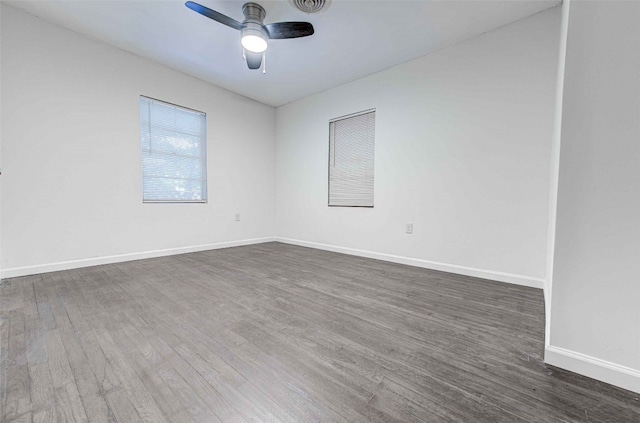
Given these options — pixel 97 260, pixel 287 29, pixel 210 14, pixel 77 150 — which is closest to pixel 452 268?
pixel 287 29

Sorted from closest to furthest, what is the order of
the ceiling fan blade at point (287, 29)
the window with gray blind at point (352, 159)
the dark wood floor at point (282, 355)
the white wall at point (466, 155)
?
the dark wood floor at point (282, 355) → the ceiling fan blade at point (287, 29) → the white wall at point (466, 155) → the window with gray blind at point (352, 159)

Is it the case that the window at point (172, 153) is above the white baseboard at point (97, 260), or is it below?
above

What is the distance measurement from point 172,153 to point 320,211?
252cm

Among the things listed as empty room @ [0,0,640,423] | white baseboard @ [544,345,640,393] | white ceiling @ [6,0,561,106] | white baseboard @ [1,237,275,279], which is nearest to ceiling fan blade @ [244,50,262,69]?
empty room @ [0,0,640,423]

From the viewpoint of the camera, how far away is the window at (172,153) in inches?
139

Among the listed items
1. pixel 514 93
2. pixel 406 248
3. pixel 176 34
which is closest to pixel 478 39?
pixel 514 93

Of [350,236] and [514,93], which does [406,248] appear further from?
[514,93]

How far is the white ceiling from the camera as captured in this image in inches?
94.0

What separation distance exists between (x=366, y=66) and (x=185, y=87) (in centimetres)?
275

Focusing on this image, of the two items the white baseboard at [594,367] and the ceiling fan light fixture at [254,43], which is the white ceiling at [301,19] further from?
the white baseboard at [594,367]

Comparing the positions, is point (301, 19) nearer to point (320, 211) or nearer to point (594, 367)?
point (320, 211)

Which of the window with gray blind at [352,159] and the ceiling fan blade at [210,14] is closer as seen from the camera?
the ceiling fan blade at [210,14]

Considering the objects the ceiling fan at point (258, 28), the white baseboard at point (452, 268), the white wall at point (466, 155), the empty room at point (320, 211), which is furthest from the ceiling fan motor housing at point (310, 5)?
the white baseboard at point (452, 268)

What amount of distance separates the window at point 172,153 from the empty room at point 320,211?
0.10 ft
